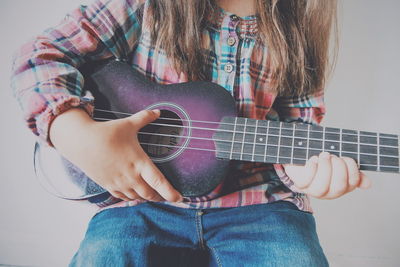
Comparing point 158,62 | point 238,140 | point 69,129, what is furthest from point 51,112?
point 238,140

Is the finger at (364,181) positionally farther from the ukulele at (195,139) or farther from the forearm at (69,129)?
the forearm at (69,129)

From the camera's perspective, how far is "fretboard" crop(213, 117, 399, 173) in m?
0.55

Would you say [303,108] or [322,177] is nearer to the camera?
[322,177]

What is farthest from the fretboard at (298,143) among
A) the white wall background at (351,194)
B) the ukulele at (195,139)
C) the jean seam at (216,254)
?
the white wall background at (351,194)

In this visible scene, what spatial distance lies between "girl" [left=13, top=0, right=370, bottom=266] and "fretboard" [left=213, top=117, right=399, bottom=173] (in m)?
0.02

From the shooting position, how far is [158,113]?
2.13ft

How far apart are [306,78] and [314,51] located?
0.08 metres

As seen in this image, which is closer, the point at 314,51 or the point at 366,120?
the point at 314,51

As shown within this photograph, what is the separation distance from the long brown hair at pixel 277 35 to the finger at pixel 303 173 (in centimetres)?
21

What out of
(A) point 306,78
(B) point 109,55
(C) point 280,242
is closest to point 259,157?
(C) point 280,242

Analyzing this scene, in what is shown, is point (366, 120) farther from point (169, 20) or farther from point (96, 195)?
point (96, 195)

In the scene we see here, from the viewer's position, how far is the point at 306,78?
793 millimetres

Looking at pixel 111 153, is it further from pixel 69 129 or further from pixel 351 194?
pixel 351 194

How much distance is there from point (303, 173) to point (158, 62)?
430mm
